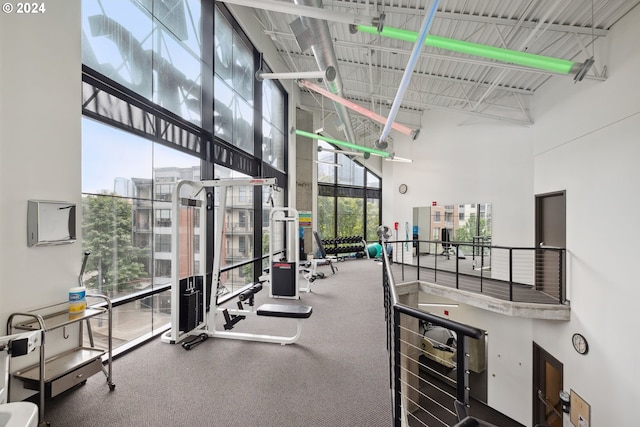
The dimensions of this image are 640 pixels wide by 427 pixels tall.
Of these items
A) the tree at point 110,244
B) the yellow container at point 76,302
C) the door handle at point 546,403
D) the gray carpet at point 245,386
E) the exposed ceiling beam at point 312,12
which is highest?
the exposed ceiling beam at point 312,12

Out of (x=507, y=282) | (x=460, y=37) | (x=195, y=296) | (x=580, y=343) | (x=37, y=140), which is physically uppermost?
(x=460, y=37)

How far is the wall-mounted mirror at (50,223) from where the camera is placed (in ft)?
7.31

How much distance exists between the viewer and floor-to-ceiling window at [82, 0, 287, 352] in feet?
10.00

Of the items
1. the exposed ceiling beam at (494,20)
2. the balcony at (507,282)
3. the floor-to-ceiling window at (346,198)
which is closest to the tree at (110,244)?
the balcony at (507,282)

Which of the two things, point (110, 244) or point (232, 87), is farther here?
point (232, 87)

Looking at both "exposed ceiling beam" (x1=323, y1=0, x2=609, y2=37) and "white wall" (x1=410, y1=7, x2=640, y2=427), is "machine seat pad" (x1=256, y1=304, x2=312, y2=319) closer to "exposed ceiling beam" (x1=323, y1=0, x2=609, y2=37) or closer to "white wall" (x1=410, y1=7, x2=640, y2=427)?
"white wall" (x1=410, y1=7, x2=640, y2=427)

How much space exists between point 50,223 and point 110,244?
3.03 feet

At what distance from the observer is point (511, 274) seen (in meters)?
4.82

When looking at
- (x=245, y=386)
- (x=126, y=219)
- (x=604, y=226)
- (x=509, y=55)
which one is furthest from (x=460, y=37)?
(x=245, y=386)

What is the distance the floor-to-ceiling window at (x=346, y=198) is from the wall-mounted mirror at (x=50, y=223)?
30.2 feet

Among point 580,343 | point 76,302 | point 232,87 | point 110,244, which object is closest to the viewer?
point 76,302

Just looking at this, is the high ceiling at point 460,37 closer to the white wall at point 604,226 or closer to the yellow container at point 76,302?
the white wall at point 604,226

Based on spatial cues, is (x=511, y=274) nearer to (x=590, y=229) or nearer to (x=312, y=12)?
(x=590, y=229)

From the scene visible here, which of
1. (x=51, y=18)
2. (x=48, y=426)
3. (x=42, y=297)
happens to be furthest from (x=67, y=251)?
(x=51, y=18)
